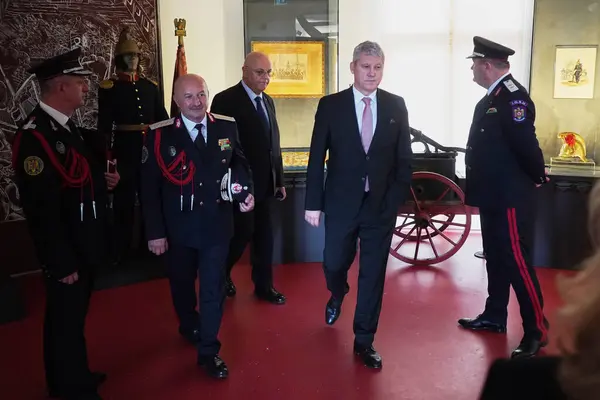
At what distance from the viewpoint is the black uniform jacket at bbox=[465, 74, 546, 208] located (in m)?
3.26

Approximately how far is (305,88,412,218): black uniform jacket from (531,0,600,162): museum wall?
136 inches

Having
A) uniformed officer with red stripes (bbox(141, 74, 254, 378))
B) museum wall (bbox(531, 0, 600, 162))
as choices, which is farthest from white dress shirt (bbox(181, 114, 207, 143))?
museum wall (bbox(531, 0, 600, 162))

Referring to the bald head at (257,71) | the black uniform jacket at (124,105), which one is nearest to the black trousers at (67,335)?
the bald head at (257,71)

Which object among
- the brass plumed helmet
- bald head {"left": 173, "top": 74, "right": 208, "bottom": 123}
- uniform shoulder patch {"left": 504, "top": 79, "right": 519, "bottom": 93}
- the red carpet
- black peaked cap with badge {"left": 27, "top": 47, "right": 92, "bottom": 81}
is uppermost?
the brass plumed helmet

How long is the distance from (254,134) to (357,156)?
1049 mm

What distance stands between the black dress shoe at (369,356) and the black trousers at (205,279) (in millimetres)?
786

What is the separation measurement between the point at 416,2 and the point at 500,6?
2.83 ft

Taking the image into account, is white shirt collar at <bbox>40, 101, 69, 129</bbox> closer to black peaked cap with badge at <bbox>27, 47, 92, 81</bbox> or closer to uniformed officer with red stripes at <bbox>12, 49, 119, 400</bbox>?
uniformed officer with red stripes at <bbox>12, 49, 119, 400</bbox>

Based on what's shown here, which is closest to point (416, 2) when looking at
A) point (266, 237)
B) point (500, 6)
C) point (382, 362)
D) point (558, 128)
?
point (500, 6)

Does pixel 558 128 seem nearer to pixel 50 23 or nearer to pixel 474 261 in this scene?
pixel 474 261

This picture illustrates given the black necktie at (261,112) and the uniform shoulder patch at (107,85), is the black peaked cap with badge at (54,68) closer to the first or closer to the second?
the black necktie at (261,112)

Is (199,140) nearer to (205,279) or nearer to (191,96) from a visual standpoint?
(191,96)

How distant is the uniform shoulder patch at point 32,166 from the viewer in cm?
246

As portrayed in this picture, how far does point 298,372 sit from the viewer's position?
10.4 feet
